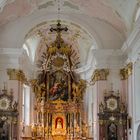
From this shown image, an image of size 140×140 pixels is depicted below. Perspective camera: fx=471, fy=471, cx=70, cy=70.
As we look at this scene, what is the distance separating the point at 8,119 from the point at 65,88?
5891 millimetres

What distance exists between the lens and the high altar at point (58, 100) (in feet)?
83.2

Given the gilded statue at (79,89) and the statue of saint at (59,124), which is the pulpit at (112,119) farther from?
the statue of saint at (59,124)

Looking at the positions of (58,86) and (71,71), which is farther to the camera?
(58,86)

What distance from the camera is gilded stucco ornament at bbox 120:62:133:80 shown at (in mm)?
20530

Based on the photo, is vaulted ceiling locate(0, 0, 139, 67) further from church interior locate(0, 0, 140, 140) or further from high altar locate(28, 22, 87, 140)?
high altar locate(28, 22, 87, 140)

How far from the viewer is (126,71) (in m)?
21.5

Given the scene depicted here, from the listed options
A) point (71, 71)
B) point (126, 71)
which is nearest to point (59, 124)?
point (71, 71)

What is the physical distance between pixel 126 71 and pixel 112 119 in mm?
2305

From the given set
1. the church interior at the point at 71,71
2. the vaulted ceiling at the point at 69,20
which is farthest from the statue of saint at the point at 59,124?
the vaulted ceiling at the point at 69,20

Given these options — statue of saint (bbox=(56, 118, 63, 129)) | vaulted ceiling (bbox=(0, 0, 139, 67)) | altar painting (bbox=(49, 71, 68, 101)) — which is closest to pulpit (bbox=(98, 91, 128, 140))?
vaulted ceiling (bbox=(0, 0, 139, 67))

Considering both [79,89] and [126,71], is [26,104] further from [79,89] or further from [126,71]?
[126,71]

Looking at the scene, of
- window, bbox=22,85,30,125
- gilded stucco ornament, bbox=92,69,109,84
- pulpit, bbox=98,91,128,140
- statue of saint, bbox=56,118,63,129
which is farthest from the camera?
statue of saint, bbox=56,118,63,129

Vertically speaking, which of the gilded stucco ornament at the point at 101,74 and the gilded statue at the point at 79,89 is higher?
the gilded stucco ornament at the point at 101,74

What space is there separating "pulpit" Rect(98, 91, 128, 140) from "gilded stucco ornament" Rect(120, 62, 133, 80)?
3.40ft
